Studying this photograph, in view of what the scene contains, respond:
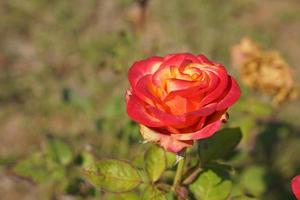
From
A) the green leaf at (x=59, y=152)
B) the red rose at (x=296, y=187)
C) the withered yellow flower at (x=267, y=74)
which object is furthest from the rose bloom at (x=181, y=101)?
the withered yellow flower at (x=267, y=74)

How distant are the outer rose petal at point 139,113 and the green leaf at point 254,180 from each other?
967 mm

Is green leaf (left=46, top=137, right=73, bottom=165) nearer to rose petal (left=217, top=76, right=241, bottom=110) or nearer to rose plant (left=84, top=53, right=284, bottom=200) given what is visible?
rose plant (left=84, top=53, right=284, bottom=200)

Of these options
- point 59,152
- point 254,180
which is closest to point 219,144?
point 59,152

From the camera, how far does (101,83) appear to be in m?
2.84

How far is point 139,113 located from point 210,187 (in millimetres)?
309

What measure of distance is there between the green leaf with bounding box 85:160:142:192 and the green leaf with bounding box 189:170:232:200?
0.12 m

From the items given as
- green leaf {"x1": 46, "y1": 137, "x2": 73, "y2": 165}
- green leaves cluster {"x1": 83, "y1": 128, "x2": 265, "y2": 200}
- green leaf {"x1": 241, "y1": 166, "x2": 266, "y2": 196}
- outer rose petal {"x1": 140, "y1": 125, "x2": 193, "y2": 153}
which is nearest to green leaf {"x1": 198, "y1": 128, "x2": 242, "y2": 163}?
green leaves cluster {"x1": 83, "y1": 128, "x2": 265, "y2": 200}

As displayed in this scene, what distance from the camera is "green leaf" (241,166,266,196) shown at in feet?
5.95

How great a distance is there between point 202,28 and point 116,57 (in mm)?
1545

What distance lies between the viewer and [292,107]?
2836 millimetres

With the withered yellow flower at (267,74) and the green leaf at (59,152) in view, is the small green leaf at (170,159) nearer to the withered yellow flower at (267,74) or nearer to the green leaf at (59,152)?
the green leaf at (59,152)

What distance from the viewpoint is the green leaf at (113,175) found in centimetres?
113

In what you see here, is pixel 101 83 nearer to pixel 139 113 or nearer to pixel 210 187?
pixel 210 187

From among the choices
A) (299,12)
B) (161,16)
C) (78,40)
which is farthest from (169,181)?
(299,12)
